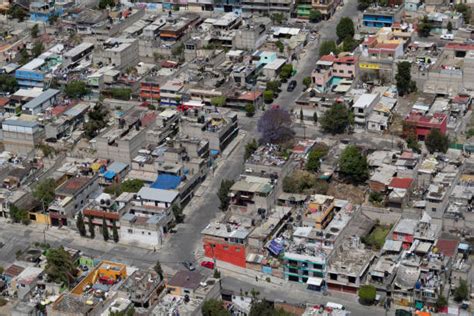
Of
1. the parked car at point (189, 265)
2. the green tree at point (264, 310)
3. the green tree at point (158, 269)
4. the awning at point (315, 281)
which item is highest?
the green tree at point (264, 310)

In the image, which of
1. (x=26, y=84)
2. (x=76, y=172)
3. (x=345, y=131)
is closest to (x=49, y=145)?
(x=76, y=172)

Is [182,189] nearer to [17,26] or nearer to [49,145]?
[49,145]

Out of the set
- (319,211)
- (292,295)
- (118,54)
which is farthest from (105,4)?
(292,295)

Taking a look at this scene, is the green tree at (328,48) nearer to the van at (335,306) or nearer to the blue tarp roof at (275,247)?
the blue tarp roof at (275,247)

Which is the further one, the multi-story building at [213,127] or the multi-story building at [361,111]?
the multi-story building at [361,111]

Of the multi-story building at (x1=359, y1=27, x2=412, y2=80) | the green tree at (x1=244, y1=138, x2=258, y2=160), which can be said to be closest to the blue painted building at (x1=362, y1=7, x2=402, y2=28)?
the multi-story building at (x1=359, y1=27, x2=412, y2=80)

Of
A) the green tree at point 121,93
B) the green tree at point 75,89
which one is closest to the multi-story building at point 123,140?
the green tree at point 121,93
